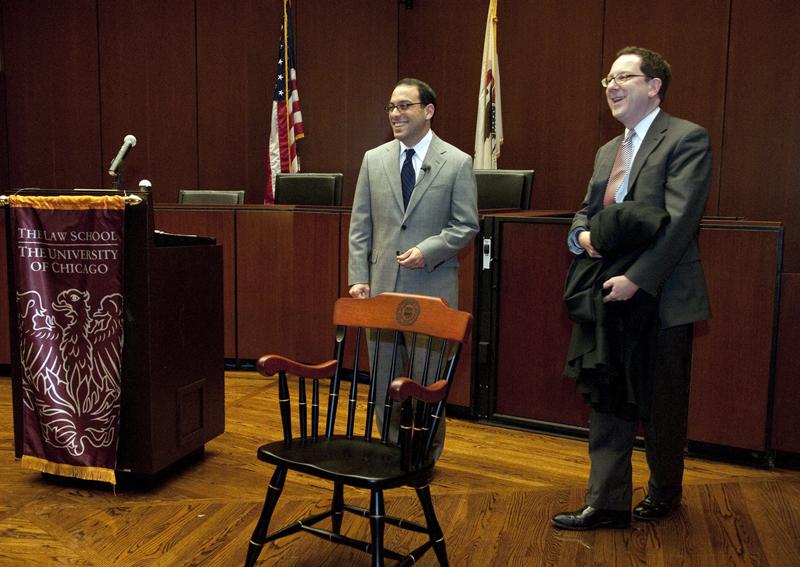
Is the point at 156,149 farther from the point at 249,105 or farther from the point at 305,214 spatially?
the point at 305,214

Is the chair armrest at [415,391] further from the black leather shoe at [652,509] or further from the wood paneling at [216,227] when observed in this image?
the wood paneling at [216,227]

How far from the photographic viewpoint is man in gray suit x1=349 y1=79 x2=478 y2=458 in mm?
2629

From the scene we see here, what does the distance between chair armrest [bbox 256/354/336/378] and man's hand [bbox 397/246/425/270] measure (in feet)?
1.97

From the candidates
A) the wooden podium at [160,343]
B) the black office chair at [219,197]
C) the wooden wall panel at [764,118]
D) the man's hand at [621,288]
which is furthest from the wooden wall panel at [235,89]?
the man's hand at [621,288]

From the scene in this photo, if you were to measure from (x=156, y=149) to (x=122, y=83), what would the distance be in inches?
25.2

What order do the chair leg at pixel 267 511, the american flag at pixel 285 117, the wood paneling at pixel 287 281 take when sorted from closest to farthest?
the chair leg at pixel 267 511, the wood paneling at pixel 287 281, the american flag at pixel 285 117

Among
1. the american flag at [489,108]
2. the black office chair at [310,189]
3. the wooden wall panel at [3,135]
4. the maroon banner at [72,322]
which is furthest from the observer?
the wooden wall panel at [3,135]

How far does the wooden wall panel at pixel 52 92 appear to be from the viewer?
6691mm

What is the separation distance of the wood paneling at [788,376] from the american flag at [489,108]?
2.91 metres

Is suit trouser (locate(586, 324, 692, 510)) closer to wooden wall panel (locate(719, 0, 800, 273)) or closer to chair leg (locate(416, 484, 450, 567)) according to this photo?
chair leg (locate(416, 484, 450, 567))

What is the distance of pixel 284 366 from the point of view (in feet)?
6.64

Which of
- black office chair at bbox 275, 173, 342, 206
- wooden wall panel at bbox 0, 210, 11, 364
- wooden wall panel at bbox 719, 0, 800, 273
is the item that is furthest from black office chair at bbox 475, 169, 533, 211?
wooden wall panel at bbox 0, 210, 11, 364

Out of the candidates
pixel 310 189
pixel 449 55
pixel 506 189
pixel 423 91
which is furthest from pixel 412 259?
pixel 449 55

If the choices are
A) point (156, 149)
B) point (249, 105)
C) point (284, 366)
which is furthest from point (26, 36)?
point (284, 366)
